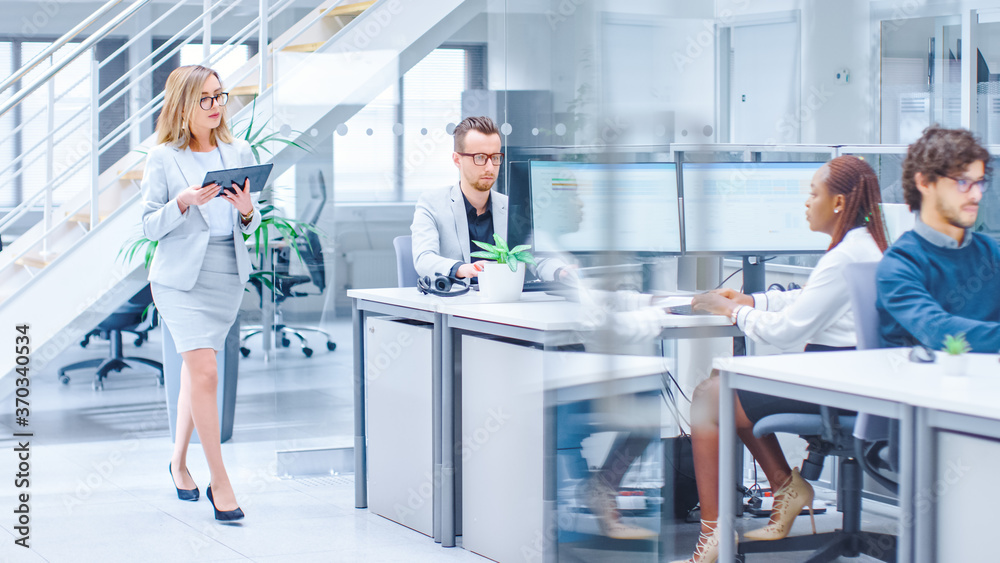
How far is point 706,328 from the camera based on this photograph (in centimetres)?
77

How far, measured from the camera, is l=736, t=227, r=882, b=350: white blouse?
215cm

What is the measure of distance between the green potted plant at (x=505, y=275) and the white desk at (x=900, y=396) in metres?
0.86

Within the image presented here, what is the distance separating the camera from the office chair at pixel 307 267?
356 cm

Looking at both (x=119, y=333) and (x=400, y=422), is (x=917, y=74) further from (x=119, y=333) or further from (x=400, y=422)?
(x=119, y=333)

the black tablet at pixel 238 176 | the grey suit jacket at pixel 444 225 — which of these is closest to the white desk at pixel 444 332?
the grey suit jacket at pixel 444 225

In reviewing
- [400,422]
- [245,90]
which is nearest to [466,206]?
[400,422]

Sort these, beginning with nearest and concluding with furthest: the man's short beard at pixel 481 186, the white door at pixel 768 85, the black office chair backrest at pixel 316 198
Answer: the white door at pixel 768 85, the man's short beard at pixel 481 186, the black office chair backrest at pixel 316 198

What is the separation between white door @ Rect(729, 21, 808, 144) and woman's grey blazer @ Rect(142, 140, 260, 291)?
1.32m

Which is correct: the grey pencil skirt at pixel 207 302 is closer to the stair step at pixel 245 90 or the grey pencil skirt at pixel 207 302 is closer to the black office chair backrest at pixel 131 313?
the stair step at pixel 245 90

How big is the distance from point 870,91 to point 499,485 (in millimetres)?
2113

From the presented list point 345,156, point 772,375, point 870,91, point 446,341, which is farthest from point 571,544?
point 870,91

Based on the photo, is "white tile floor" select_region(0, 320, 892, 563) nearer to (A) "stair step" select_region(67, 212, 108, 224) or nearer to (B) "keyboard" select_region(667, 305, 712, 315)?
(A) "stair step" select_region(67, 212, 108, 224)

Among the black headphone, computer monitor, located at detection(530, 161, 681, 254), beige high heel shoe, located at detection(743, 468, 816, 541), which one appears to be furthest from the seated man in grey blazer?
computer monitor, located at detection(530, 161, 681, 254)

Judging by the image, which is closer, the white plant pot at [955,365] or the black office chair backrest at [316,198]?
the white plant pot at [955,365]
